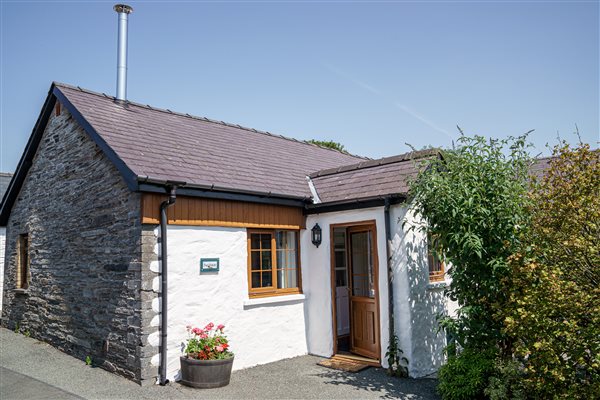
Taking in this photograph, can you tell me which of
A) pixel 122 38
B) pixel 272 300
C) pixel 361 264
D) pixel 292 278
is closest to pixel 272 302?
pixel 272 300

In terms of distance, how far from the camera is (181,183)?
781 cm

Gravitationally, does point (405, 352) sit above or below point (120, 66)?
below

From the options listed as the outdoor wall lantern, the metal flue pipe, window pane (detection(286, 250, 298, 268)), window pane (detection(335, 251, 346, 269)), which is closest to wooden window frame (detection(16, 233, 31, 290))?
the metal flue pipe

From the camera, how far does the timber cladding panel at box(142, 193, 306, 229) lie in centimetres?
779

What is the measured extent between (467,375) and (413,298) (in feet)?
6.09

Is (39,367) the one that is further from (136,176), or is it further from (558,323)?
(558,323)

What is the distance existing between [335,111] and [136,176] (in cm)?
619

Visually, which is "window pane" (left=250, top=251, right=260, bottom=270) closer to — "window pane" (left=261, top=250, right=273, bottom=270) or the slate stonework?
"window pane" (left=261, top=250, right=273, bottom=270)

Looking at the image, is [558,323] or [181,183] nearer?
[558,323]

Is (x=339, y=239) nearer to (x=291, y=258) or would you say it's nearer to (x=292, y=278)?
(x=291, y=258)

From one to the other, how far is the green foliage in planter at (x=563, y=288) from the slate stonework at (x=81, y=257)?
5.57 metres

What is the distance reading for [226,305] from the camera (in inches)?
336

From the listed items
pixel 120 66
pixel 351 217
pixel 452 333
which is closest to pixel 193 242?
pixel 351 217

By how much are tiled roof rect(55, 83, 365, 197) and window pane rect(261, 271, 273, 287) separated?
1.63 meters
